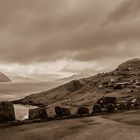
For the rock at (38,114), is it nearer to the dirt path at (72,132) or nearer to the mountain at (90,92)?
the dirt path at (72,132)

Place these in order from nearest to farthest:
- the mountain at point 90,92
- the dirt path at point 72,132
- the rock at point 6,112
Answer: the dirt path at point 72,132 → the rock at point 6,112 → the mountain at point 90,92

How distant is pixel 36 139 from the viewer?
894 inches

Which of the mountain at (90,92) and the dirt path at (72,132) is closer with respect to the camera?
the dirt path at (72,132)

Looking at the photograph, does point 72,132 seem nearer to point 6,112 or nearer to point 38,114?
point 6,112

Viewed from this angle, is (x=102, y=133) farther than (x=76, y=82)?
No

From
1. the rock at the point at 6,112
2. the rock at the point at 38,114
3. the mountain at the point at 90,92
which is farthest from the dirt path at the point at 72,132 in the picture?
A: the mountain at the point at 90,92

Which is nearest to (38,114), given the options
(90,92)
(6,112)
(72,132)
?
(6,112)

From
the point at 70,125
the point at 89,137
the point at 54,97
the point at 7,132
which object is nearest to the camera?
the point at 89,137

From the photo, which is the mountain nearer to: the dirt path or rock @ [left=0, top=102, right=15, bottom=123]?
rock @ [left=0, top=102, right=15, bottom=123]

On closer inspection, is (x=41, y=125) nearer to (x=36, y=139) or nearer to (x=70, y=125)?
(x=70, y=125)

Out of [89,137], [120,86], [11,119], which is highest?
[120,86]

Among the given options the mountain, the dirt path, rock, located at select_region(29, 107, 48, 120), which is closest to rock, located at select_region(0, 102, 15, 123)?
rock, located at select_region(29, 107, 48, 120)

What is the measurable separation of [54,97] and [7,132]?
90.5m

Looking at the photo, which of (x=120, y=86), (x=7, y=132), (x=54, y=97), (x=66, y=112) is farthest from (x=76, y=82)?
(x=7, y=132)
